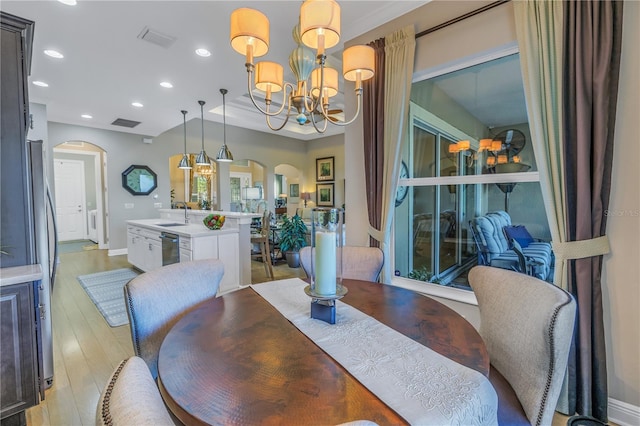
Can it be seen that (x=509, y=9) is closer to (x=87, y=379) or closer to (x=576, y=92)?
(x=576, y=92)

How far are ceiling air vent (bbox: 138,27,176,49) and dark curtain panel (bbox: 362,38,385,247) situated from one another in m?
2.00

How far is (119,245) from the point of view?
6.79 m

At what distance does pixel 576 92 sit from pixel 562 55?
24cm

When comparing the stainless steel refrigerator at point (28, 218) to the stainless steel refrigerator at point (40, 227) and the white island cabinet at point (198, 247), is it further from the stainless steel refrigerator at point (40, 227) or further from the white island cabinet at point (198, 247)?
the white island cabinet at point (198, 247)

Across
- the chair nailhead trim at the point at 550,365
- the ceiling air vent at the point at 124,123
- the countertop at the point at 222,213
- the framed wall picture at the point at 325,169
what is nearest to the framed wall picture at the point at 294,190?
the framed wall picture at the point at 325,169

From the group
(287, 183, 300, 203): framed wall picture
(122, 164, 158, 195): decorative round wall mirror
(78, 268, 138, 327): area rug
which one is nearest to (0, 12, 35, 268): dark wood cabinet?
(78, 268, 138, 327): area rug

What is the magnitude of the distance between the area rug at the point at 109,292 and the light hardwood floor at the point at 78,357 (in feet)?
0.26

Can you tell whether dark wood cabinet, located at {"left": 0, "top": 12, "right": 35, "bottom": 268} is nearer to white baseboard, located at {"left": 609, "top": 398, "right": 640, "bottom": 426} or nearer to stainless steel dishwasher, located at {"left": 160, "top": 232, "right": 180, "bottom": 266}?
stainless steel dishwasher, located at {"left": 160, "top": 232, "right": 180, "bottom": 266}

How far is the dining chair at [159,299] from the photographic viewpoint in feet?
4.33

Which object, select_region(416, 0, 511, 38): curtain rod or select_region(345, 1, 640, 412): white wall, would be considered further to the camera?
select_region(416, 0, 511, 38): curtain rod

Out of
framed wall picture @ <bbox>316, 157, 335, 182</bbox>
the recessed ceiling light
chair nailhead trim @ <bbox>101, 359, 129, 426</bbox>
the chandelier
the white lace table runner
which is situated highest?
the recessed ceiling light

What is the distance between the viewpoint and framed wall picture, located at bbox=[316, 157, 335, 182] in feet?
30.9

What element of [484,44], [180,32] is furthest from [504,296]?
[180,32]

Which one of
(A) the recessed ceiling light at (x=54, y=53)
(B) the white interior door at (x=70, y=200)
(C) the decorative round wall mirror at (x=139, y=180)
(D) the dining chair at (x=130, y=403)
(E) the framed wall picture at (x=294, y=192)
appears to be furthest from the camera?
(E) the framed wall picture at (x=294, y=192)
